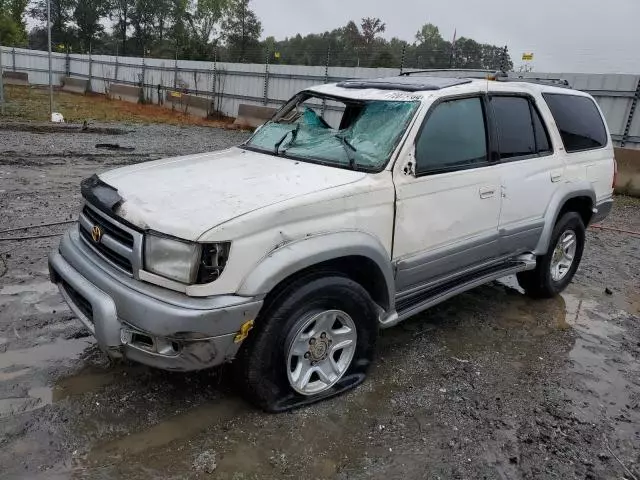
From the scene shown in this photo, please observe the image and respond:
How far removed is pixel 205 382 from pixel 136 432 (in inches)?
22.8

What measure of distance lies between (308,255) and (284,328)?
0.42m

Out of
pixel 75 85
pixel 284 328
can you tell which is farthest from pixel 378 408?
pixel 75 85

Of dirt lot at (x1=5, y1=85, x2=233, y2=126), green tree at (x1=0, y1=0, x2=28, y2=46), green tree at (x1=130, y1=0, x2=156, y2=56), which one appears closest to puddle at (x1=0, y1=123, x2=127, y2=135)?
dirt lot at (x1=5, y1=85, x2=233, y2=126)

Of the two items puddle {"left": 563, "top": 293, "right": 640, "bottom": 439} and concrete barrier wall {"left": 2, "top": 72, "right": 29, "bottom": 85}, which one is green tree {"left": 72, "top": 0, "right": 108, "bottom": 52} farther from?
puddle {"left": 563, "top": 293, "right": 640, "bottom": 439}

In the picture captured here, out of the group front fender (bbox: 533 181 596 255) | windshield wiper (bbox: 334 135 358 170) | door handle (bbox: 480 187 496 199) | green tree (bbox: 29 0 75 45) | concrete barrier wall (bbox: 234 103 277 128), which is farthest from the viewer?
green tree (bbox: 29 0 75 45)


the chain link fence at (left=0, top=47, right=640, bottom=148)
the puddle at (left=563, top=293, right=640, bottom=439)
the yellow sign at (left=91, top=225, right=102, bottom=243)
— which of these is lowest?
the puddle at (left=563, top=293, right=640, bottom=439)

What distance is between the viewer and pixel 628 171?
408 inches

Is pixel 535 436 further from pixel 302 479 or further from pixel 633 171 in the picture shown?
pixel 633 171

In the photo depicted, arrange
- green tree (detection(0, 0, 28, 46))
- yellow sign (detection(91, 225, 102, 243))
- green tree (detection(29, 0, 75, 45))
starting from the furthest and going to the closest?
1. green tree (detection(29, 0, 75, 45))
2. green tree (detection(0, 0, 28, 46))
3. yellow sign (detection(91, 225, 102, 243))

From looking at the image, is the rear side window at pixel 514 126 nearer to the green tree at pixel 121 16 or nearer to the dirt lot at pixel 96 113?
the dirt lot at pixel 96 113

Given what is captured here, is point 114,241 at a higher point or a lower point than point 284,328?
higher

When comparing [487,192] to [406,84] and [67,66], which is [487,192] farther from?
[67,66]

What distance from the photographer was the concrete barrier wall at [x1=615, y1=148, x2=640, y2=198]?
33.7 ft

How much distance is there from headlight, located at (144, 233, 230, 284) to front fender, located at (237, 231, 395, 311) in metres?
0.17
